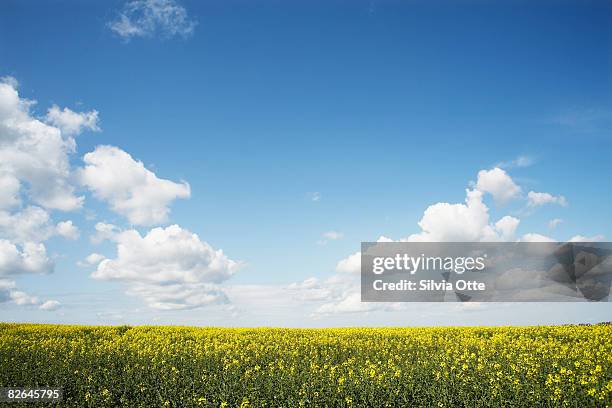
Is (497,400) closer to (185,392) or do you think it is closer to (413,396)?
(413,396)

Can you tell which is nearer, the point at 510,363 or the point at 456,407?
the point at 456,407

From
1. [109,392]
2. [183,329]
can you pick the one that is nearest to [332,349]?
[109,392]

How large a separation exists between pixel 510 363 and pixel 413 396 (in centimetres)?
268

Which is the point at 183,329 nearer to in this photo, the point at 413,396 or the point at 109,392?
the point at 109,392

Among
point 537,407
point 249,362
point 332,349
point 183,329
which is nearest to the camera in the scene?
point 537,407

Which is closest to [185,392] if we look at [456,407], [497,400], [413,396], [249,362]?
[249,362]

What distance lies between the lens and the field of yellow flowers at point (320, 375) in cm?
938

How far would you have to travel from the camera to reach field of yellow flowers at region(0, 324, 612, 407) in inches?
369

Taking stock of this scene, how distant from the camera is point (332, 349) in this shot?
12.7m

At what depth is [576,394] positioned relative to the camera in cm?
918

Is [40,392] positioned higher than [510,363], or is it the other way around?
[510,363]

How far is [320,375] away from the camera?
32.5ft

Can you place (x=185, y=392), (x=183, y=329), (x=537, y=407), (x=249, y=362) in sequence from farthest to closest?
(x=183, y=329)
(x=249, y=362)
(x=185, y=392)
(x=537, y=407)

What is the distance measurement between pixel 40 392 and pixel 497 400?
10.8m
